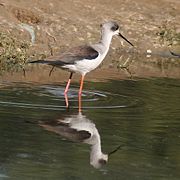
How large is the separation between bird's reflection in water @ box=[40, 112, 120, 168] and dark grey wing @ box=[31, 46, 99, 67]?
143 centimetres

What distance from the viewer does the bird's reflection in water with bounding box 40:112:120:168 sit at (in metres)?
9.74

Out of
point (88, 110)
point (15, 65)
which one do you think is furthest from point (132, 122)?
point (15, 65)

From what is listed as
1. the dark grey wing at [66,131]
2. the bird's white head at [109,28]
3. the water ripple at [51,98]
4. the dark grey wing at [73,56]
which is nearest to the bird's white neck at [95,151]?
the dark grey wing at [66,131]

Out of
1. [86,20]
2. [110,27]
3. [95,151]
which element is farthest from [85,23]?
[95,151]

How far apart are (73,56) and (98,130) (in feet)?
8.56

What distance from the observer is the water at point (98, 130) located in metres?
9.05

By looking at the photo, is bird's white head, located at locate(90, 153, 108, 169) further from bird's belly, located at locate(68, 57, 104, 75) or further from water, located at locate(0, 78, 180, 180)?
bird's belly, located at locate(68, 57, 104, 75)

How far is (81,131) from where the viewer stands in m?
11.0

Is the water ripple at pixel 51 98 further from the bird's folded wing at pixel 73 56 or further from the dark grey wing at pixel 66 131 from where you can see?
the dark grey wing at pixel 66 131

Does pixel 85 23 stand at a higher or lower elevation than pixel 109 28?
lower

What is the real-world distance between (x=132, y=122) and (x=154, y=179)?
3154mm

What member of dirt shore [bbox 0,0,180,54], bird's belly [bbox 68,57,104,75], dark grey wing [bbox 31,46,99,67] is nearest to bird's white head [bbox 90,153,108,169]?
dark grey wing [bbox 31,46,99,67]

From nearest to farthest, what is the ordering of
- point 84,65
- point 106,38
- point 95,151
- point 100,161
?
point 100,161
point 95,151
point 84,65
point 106,38

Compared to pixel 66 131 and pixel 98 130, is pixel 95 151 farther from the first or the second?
pixel 98 130
